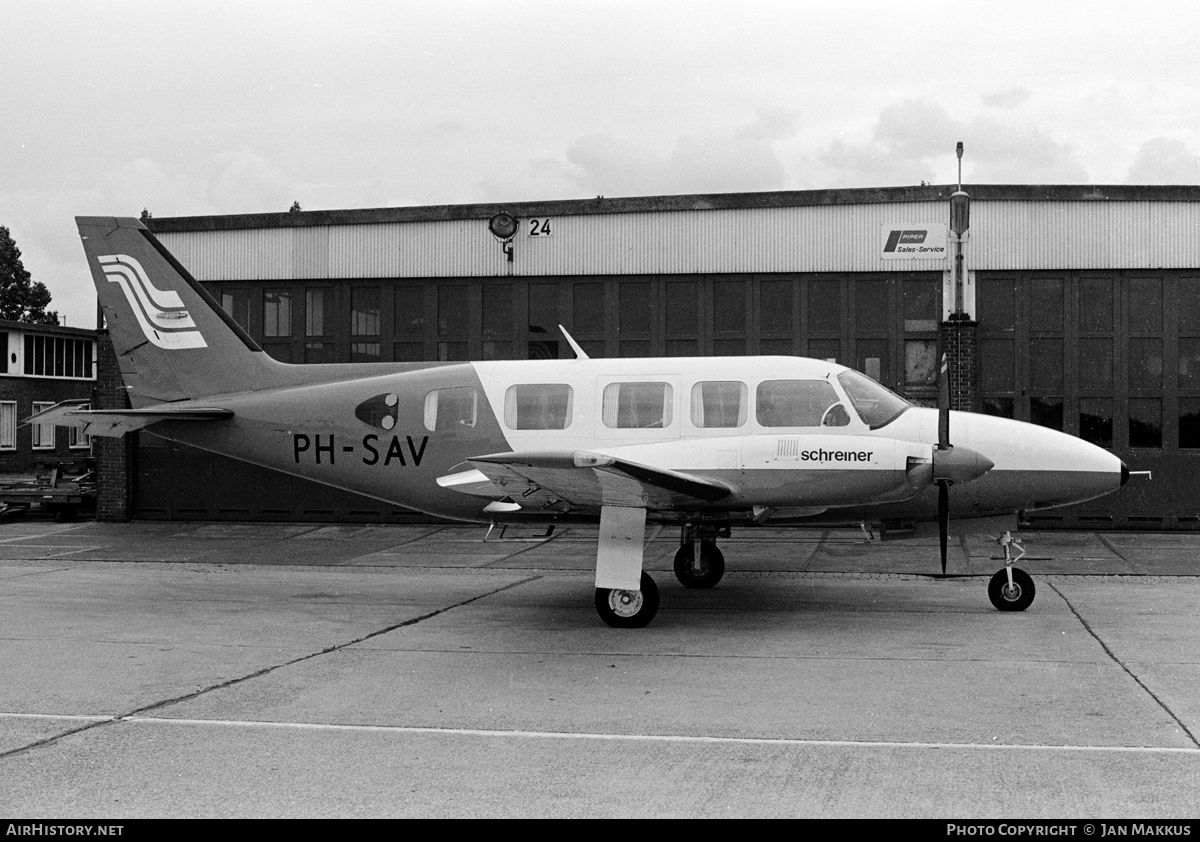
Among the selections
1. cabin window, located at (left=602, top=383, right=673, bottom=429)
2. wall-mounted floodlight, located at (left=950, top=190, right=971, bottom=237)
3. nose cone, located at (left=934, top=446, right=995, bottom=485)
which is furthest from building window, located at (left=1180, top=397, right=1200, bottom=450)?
cabin window, located at (left=602, top=383, right=673, bottom=429)

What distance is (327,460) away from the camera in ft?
43.7

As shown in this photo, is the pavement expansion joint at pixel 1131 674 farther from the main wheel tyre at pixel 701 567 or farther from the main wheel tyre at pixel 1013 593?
the main wheel tyre at pixel 701 567

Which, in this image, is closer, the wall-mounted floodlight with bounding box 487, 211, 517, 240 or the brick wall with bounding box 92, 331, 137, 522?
the wall-mounted floodlight with bounding box 487, 211, 517, 240

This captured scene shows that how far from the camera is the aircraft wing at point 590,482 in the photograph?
32.8 feet

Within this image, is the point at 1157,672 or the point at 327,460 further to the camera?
the point at 327,460

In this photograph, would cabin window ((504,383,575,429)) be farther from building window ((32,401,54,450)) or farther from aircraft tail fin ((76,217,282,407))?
building window ((32,401,54,450))

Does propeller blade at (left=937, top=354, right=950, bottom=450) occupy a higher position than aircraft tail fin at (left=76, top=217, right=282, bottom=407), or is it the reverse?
aircraft tail fin at (left=76, top=217, right=282, bottom=407)

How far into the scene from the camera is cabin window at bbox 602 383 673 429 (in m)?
12.2

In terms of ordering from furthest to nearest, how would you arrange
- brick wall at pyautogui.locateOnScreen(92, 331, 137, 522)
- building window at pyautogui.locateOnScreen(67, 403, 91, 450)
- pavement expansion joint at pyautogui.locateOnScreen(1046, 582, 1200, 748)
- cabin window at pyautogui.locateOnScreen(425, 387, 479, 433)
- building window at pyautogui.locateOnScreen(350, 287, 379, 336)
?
building window at pyautogui.locateOnScreen(67, 403, 91, 450), brick wall at pyautogui.locateOnScreen(92, 331, 137, 522), building window at pyautogui.locateOnScreen(350, 287, 379, 336), cabin window at pyautogui.locateOnScreen(425, 387, 479, 433), pavement expansion joint at pyautogui.locateOnScreen(1046, 582, 1200, 748)

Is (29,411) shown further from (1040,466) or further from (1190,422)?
(1040,466)

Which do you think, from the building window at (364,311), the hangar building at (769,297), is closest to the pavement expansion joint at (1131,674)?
the hangar building at (769,297)
